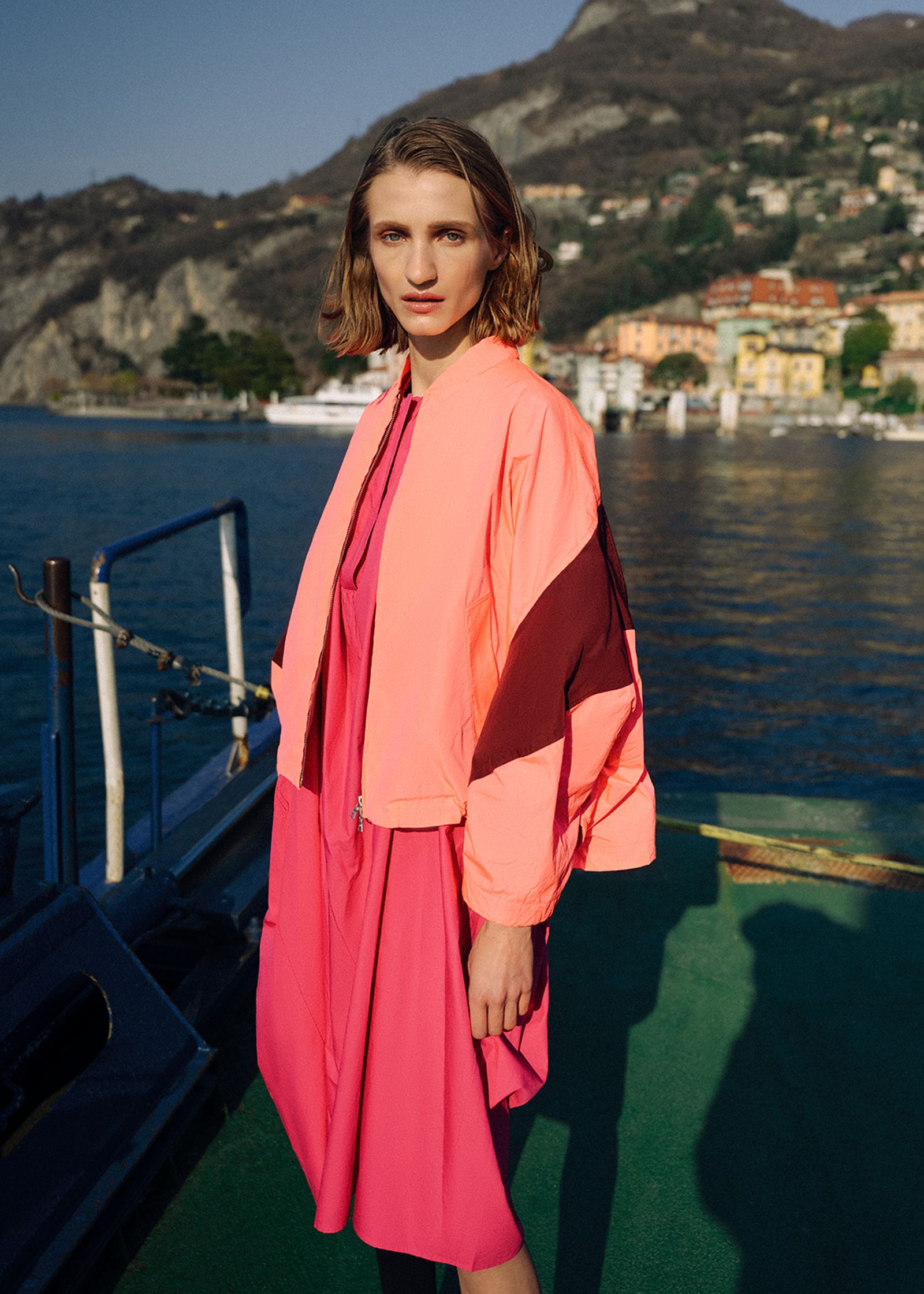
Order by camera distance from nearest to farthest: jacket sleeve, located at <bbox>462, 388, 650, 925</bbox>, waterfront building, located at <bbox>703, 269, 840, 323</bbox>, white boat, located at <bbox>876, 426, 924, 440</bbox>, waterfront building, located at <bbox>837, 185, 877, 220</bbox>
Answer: jacket sleeve, located at <bbox>462, 388, 650, 925</bbox> → white boat, located at <bbox>876, 426, 924, 440</bbox> → waterfront building, located at <bbox>703, 269, 840, 323</bbox> → waterfront building, located at <bbox>837, 185, 877, 220</bbox>

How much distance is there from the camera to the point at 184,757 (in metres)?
7.33

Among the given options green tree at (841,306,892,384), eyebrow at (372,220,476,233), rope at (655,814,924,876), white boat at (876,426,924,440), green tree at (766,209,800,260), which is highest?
green tree at (766,209,800,260)

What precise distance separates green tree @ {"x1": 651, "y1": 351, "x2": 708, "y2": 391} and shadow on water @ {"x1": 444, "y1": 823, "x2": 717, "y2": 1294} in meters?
84.1

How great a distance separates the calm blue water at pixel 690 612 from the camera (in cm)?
Result: 766

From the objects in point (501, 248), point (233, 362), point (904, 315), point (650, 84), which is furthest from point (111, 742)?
point (650, 84)

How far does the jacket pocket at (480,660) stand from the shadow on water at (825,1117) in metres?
0.86

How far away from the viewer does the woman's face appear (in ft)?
3.13

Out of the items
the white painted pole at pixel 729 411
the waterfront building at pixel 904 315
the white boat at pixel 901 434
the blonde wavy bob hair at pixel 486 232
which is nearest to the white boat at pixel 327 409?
the white painted pole at pixel 729 411

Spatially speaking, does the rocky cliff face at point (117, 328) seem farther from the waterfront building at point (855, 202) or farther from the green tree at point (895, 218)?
the green tree at point (895, 218)

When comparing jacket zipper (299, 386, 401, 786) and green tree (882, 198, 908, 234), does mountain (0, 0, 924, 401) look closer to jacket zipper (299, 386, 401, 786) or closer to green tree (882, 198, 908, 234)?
green tree (882, 198, 908, 234)

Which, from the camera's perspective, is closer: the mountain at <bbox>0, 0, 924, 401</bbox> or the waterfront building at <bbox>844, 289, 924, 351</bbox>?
the waterfront building at <bbox>844, 289, 924, 351</bbox>

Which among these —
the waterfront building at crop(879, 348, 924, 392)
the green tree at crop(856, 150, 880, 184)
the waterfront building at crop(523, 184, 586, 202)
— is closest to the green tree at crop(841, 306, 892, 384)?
the waterfront building at crop(879, 348, 924, 392)

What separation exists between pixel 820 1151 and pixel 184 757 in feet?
20.7

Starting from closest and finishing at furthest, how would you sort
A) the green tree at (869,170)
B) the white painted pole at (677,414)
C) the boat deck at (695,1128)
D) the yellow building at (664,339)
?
the boat deck at (695,1128)
the white painted pole at (677,414)
the yellow building at (664,339)
the green tree at (869,170)
